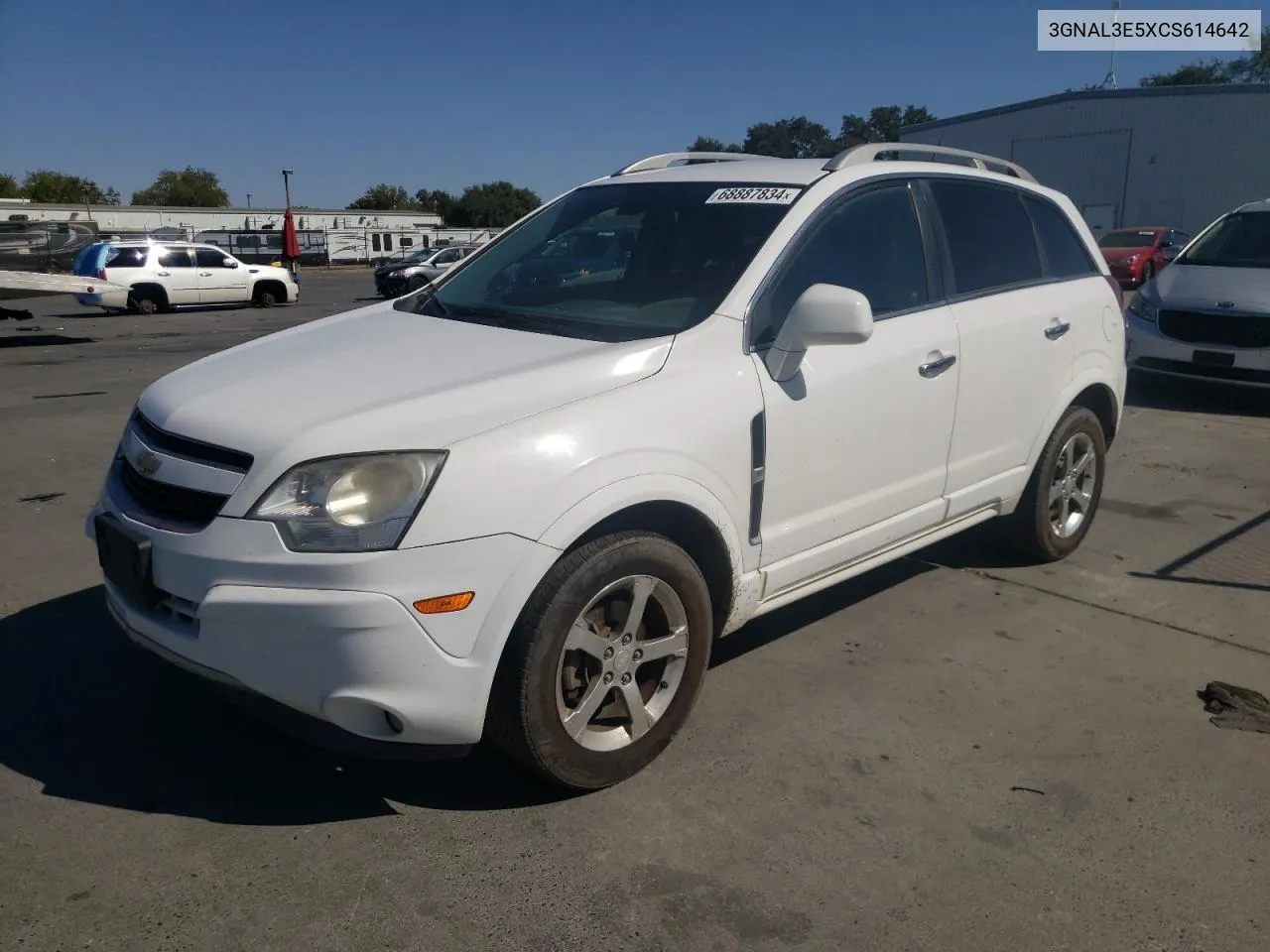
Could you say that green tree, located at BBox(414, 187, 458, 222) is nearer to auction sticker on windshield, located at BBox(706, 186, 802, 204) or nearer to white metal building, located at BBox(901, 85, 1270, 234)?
white metal building, located at BBox(901, 85, 1270, 234)

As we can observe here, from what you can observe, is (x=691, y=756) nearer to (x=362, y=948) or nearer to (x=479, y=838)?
(x=479, y=838)

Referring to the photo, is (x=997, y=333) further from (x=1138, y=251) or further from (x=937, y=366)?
(x=1138, y=251)

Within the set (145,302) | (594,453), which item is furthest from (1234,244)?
(145,302)

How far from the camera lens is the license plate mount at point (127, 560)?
2785 millimetres

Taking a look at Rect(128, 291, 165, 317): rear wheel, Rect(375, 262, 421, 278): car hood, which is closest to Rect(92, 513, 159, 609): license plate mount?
Rect(128, 291, 165, 317): rear wheel

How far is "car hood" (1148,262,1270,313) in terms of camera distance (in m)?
8.73

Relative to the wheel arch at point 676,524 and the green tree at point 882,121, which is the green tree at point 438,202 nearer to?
the green tree at point 882,121

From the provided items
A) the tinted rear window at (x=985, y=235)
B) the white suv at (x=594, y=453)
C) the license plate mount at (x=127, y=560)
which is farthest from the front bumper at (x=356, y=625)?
the tinted rear window at (x=985, y=235)

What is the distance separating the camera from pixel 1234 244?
32.2 feet

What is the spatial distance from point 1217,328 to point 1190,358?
1.06 feet

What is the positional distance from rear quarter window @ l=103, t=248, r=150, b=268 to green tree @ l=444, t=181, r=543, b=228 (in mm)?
73540

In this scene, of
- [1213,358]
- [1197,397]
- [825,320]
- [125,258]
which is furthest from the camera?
[125,258]

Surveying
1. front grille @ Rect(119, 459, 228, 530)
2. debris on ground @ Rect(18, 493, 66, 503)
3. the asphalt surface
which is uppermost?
front grille @ Rect(119, 459, 228, 530)

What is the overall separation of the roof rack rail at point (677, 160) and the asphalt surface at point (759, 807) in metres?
2.04
